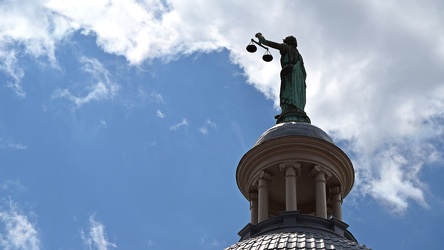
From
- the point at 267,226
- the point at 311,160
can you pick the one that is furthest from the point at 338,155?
the point at 267,226

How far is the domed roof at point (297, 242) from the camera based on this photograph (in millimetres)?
33312

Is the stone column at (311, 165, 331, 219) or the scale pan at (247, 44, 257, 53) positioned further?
the scale pan at (247, 44, 257, 53)

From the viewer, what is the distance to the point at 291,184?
1480 inches

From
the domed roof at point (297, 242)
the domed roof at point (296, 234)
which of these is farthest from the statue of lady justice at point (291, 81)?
the domed roof at point (297, 242)

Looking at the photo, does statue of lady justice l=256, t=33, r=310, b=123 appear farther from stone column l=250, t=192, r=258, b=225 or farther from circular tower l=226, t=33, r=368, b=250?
stone column l=250, t=192, r=258, b=225

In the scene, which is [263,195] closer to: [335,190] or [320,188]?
[320,188]

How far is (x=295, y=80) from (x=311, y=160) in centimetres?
523

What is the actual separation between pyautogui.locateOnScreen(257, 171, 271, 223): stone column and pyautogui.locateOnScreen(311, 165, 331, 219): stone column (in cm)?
174

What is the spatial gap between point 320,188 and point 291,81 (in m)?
5.94

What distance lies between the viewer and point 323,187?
3812 cm

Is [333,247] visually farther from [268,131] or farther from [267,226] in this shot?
[268,131]

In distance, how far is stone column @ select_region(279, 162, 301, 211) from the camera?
3697 centimetres

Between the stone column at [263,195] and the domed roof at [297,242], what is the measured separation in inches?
101

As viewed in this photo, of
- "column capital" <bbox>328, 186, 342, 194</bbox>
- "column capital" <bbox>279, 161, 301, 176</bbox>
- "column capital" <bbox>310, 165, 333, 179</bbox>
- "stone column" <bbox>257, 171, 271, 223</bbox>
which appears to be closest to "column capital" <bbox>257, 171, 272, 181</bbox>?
"stone column" <bbox>257, 171, 271, 223</bbox>
